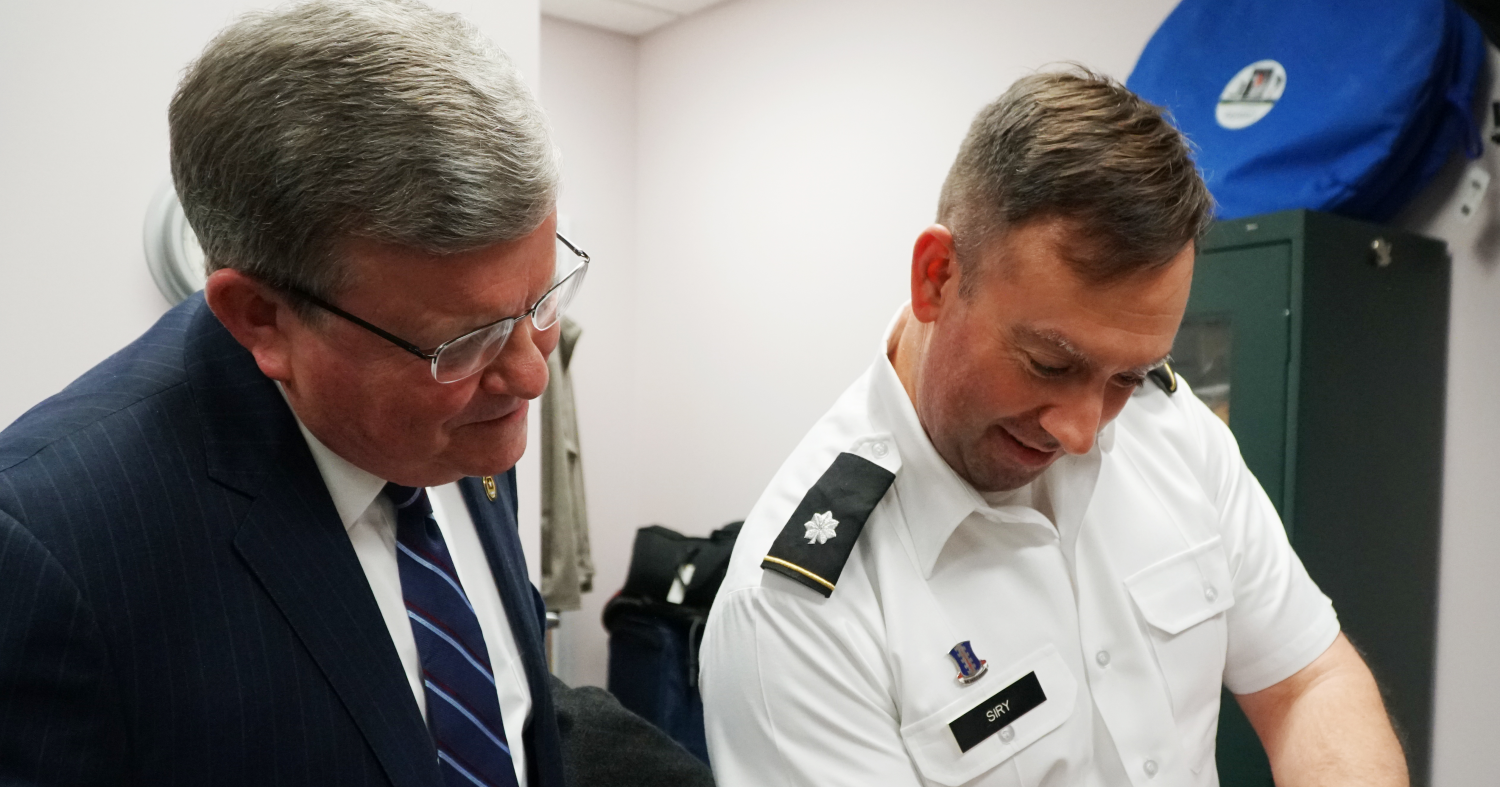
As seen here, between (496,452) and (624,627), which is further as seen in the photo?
(624,627)

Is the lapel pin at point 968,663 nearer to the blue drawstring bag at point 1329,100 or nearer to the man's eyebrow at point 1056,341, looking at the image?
the man's eyebrow at point 1056,341

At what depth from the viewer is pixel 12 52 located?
5.20 ft

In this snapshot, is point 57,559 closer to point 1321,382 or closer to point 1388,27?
point 1321,382

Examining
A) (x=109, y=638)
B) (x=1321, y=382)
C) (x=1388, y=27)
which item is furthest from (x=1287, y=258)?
(x=109, y=638)

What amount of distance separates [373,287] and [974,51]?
2854mm

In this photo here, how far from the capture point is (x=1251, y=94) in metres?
2.30

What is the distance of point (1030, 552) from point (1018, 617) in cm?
8

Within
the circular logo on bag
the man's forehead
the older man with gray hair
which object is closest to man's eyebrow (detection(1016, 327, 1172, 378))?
the man's forehead

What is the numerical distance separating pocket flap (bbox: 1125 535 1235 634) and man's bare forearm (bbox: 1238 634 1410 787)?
0.48ft

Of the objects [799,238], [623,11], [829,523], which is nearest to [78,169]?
[829,523]

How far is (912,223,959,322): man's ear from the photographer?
124cm

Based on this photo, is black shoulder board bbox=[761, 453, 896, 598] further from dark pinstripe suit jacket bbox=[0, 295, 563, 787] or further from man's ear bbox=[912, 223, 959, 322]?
dark pinstripe suit jacket bbox=[0, 295, 563, 787]

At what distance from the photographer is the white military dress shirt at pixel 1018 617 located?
1.17 m

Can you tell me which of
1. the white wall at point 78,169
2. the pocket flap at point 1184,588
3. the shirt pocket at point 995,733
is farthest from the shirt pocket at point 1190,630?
the white wall at point 78,169
